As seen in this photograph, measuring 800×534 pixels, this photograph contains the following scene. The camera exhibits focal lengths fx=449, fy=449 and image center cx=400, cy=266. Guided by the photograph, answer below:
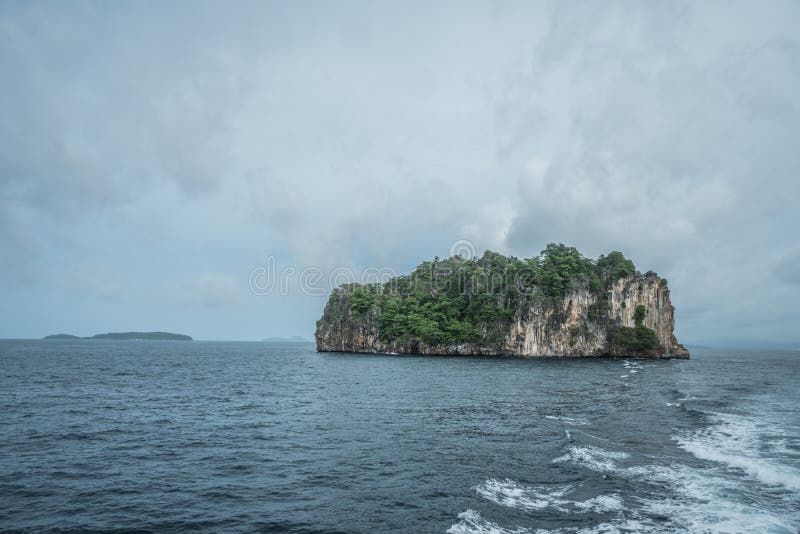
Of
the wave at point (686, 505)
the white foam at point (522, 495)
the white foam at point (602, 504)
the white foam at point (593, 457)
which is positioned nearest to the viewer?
the wave at point (686, 505)

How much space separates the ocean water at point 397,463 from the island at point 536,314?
2803 inches

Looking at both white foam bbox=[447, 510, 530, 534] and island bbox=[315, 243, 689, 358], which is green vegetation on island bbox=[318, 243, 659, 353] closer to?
island bbox=[315, 243, 689, 358]

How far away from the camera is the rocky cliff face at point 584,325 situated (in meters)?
116

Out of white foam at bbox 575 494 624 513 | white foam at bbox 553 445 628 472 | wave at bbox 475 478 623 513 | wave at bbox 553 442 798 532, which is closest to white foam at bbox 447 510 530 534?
wave at bbox 475 478 623 513

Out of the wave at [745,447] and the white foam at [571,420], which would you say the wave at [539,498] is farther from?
the white foam at [571,420]

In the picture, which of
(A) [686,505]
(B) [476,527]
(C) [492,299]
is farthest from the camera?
(C) [492,299]

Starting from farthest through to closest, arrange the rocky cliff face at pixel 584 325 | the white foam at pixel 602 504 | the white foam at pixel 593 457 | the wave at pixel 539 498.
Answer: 1. the rocky cliff face at pixel 584 325
2. the white foam at pixel 593 457
3. the wave at pixel 539 498
4. the white foam at pixel 602 504

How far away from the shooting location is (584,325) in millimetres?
116438

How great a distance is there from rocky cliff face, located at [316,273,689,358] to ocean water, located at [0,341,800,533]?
70.7m

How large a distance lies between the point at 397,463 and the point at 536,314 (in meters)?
99.0

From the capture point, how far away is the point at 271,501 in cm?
1791

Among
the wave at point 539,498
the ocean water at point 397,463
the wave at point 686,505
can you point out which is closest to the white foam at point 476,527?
the ocean water at point 397,463

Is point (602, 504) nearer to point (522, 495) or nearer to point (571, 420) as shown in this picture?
point (522, 495)

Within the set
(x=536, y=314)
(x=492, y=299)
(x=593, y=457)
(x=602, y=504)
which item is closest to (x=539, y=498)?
(x=602, y=504)
